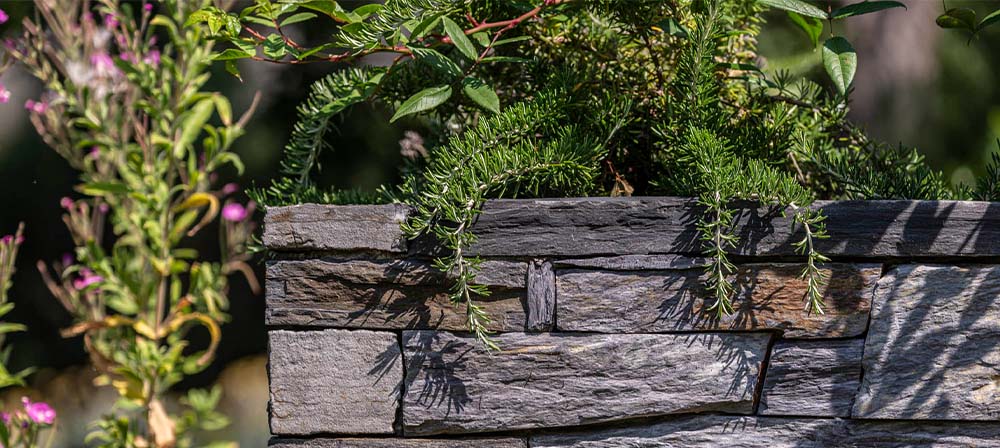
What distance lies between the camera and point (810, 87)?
1271 millimetres

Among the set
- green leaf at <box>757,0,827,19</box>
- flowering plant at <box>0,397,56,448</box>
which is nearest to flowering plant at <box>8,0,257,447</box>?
flowering plant at <box>0,397,56,448</box>

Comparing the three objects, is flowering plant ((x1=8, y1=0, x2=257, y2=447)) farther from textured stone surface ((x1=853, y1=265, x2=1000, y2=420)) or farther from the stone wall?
textured stone surface ((x1=853, y1=265, x2=1000, y2=420))

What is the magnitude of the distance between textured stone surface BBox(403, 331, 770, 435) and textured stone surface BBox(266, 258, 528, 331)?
3cm

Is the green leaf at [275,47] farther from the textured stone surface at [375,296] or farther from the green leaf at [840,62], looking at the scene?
the green leaf at [840,62]

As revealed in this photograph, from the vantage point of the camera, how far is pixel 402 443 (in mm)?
1053

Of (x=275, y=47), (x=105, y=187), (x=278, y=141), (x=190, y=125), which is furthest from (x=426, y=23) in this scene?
(x=278, y=141)

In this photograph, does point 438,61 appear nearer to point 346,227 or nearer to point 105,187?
point 346,227

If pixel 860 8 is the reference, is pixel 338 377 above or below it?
below

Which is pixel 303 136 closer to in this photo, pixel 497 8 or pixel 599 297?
pixel 497 8

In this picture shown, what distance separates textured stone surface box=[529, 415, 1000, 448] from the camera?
103cm

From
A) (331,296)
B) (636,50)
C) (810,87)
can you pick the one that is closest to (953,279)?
(810,87)

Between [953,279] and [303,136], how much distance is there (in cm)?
102

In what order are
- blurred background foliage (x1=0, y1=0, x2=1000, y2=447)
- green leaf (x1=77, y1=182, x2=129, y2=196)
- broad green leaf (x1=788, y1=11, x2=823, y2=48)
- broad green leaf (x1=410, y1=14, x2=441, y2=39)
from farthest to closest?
blurred background foliage (x1=0, y1=0, x2=1000, y2=447), broad green leaf (x1=788, y1=11, x2=823, y2=48), broad green leaf (x1=410, y1=14, x2=441, y2=39), green leaf (x1=77, y1=182, x2=129, y2=196)

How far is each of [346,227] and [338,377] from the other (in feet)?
0.69
